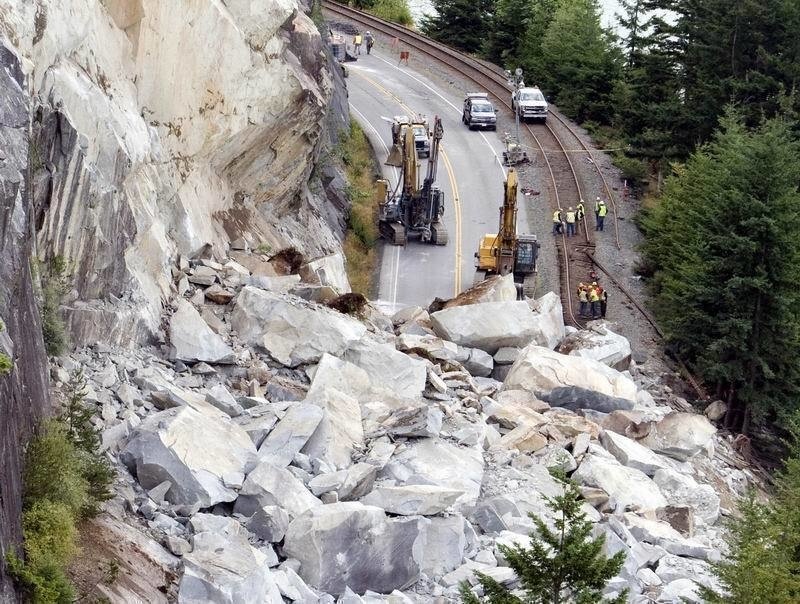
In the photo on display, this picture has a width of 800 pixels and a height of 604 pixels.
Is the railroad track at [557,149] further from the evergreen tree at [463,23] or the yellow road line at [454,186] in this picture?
the yellow road line at [454,186]

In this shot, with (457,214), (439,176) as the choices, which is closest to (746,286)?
(457,214)

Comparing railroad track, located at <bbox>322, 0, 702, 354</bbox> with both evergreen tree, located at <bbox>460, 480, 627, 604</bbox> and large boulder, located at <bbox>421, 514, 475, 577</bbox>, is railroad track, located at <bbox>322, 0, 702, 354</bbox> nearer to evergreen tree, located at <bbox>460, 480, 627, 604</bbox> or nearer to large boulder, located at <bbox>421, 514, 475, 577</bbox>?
large boulder, located at <bbox>421, 514, 475, 577</bbox>

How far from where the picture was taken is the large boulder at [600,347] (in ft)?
109

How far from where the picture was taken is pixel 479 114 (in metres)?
54.5

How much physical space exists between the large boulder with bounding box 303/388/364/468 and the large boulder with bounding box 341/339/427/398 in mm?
2485

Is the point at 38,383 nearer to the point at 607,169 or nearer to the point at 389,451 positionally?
the point at 389,451

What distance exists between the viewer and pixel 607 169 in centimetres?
5216

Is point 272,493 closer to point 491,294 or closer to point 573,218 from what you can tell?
point 491,294

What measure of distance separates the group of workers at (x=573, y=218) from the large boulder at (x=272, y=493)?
2989cm

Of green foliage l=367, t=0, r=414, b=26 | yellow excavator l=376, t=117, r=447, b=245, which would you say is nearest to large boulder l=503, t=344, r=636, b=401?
yellow excavator l=376, t=117, r=447, b=245

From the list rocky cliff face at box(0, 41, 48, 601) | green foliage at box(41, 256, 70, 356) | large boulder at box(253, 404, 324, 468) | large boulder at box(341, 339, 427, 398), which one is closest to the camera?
rocky cliff face at box(0, 41, 48, 601)

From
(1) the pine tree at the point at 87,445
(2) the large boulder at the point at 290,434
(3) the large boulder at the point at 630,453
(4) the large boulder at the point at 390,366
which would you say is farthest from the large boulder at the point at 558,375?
(1) the pine tree at the point at 87,445

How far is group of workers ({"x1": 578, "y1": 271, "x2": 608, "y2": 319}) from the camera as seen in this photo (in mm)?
38969

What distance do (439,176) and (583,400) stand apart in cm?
2384
